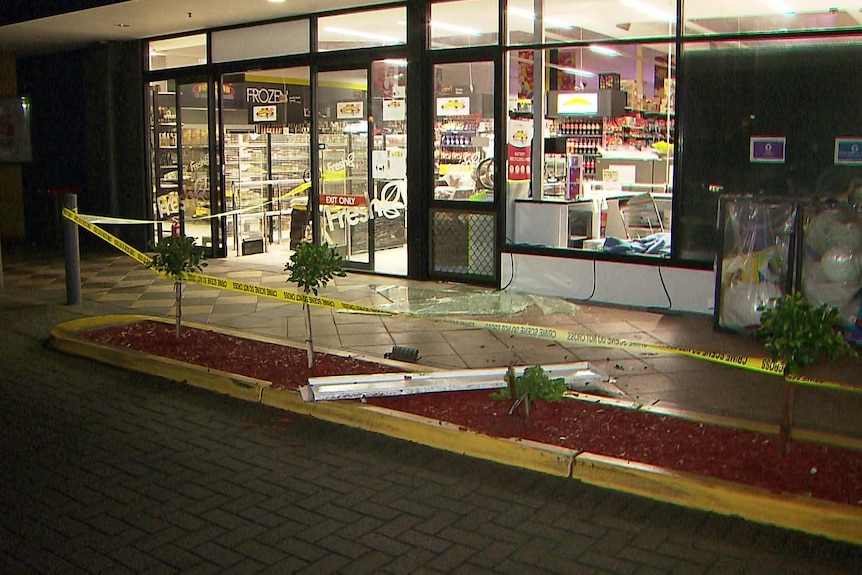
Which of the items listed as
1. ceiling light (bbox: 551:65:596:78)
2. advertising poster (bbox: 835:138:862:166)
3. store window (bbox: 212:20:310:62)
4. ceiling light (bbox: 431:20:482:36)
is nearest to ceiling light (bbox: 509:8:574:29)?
ceiling light (bbox: 431:20:482:36)

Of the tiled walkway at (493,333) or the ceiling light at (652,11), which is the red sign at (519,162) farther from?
the ceiling light at (652,11)

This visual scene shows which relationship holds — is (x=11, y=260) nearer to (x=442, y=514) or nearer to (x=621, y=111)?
(x=621, y=111)

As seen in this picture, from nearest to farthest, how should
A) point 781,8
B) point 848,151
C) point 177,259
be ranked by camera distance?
point 177,259 < point 848,151 < point 781,8

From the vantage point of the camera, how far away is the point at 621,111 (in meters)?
11.8

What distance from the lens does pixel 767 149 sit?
9.07 meters

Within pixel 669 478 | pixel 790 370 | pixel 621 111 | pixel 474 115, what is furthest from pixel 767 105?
pixel 669 478

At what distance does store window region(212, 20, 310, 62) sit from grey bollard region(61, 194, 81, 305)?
412 centimetres

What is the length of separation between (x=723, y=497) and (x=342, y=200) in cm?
904

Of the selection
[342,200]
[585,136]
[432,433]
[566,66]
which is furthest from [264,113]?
[432,433]

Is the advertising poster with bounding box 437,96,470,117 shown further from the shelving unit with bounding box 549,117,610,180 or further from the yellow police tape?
the yellow police tape

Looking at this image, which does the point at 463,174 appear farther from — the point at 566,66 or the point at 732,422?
the point at 732,422

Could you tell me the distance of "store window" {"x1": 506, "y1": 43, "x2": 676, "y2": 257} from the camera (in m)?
11.0

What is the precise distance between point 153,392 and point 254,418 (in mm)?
1195

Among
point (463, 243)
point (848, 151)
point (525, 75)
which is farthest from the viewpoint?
point (463, 243)
